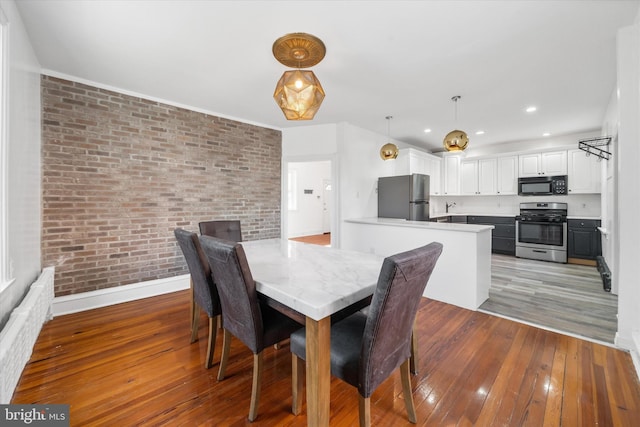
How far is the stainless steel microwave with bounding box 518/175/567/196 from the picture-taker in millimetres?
5105

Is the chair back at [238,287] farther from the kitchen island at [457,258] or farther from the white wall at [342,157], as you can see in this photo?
the white wall at [342,157]

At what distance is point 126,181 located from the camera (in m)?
3.23

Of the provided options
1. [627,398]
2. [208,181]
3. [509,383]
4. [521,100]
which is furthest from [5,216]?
[521,100]

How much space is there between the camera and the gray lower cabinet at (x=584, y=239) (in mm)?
4655

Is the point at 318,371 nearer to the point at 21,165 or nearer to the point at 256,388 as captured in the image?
the point at 256,388

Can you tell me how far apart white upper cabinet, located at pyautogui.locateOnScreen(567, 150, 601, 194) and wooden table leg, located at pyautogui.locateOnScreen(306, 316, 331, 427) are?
241 inches

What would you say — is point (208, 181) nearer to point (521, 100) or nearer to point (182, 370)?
point (182, 370)

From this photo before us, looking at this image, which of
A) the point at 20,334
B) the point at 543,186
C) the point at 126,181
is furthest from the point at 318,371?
the point at 543,186

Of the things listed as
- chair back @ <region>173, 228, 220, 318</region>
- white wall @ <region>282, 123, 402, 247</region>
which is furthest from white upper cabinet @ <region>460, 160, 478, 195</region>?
chair back @ <region>173, 228, 220, 318</region>

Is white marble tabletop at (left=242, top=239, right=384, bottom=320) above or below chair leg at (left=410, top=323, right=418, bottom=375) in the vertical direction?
above

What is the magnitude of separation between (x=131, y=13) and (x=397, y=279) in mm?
2455

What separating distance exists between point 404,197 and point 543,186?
297cm

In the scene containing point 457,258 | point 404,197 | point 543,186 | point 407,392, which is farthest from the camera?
point 543,186
